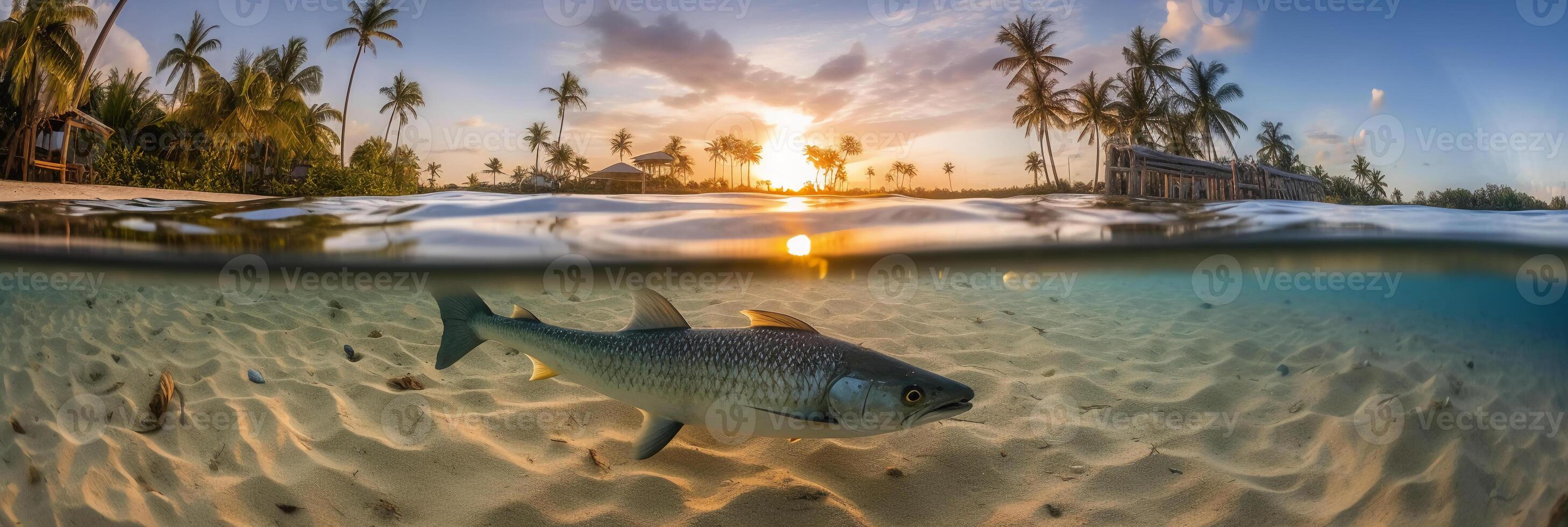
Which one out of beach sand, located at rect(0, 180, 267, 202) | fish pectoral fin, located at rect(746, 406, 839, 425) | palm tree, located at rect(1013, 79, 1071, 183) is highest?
palm tree, located at rect(1013, 79, 1071, 183)

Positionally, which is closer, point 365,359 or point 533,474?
point 533,474

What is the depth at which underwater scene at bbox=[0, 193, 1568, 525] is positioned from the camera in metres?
2.91

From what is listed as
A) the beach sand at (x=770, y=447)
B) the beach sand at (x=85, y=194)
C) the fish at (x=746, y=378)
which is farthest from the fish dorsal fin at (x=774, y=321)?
the beach sand at (x=85, y=194)

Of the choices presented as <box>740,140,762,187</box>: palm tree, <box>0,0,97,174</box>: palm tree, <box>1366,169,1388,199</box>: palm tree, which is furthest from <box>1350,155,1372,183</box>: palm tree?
<box>0,0,97,174</box>: palm tree

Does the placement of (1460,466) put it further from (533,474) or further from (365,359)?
(365,359)

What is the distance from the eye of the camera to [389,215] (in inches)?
337

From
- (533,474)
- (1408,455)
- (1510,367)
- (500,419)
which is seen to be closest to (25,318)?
(500,419)

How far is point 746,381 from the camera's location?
259 centimetres

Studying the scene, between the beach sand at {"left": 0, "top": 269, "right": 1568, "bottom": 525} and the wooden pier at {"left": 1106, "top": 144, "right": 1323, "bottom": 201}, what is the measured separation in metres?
4.28

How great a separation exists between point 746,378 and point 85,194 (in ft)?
46.1

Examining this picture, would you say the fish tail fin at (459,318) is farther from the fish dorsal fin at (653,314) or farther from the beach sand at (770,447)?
the fish dorsal fin at (653,314)

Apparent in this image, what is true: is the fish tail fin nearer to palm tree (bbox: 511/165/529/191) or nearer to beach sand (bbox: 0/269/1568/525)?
beach sand (bbox: 0/269/1568/525)

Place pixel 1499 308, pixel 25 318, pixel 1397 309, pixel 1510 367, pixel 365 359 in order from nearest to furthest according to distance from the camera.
Result: pixel 365 359 → pixel 1510 367 → pixel 25 318 → pixel 1397 309 → pixel 1499 308

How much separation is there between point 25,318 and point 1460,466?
56.2 feet
